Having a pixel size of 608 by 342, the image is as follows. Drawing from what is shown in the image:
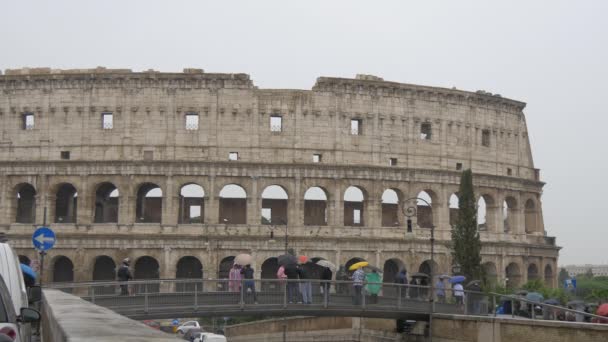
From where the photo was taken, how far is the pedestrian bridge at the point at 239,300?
78.1 feet

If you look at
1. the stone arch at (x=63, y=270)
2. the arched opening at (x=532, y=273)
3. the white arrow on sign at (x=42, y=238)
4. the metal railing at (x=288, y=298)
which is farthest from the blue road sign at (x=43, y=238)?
the arched opening at (x=532, y=273)

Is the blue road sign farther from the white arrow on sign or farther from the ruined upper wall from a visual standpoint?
the ruined upper wall

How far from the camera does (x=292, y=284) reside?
26.2 m

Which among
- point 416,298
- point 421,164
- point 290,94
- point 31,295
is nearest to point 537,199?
point 421,164

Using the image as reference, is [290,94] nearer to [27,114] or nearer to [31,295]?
[27,114]

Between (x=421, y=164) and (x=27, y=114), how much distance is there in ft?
80.1

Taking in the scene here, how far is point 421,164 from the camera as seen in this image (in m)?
50.5

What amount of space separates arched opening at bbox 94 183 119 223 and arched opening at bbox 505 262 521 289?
25969 millimetres

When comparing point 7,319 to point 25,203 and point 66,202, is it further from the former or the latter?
point 25,203

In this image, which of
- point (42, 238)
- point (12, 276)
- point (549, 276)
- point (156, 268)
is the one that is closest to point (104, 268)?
point (156, 268)

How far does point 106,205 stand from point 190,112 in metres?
8.96

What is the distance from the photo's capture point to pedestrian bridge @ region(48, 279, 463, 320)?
23.8 metres

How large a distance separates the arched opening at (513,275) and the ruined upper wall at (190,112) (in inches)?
409

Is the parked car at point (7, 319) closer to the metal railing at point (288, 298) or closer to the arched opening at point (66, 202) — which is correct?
the metal railing at point (288, 298)
